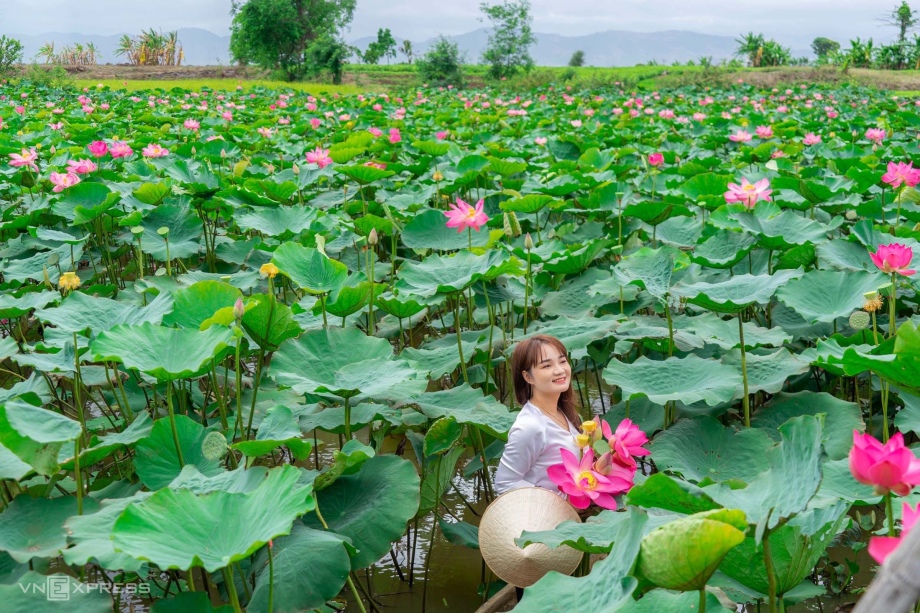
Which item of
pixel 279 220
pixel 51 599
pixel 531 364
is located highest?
pixel 279 220

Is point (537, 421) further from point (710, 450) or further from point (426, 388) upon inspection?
point (426, 388)

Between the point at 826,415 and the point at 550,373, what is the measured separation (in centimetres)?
75

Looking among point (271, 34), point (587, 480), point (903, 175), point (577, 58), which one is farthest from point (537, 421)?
point (577, 58)

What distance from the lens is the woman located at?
1971 mm

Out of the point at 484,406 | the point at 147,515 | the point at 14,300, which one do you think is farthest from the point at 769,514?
the point at 14,300

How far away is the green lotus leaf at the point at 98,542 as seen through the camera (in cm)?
130

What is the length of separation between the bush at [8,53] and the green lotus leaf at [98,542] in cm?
2142

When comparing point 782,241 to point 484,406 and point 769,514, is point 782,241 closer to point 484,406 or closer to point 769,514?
point 484,406

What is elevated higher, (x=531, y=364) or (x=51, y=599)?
(x=531, y=364)

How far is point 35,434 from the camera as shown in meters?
1.47

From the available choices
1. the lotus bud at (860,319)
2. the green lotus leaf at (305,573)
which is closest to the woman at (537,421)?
the green lotus leaf at (305,573)

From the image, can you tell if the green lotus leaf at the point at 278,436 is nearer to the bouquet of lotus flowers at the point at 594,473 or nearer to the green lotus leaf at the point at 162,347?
the green lotus leaf at the point at 162,347

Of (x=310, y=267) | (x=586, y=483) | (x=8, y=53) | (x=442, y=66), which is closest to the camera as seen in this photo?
(x=586, y=483)

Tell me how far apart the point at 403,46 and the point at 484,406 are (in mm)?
44418
